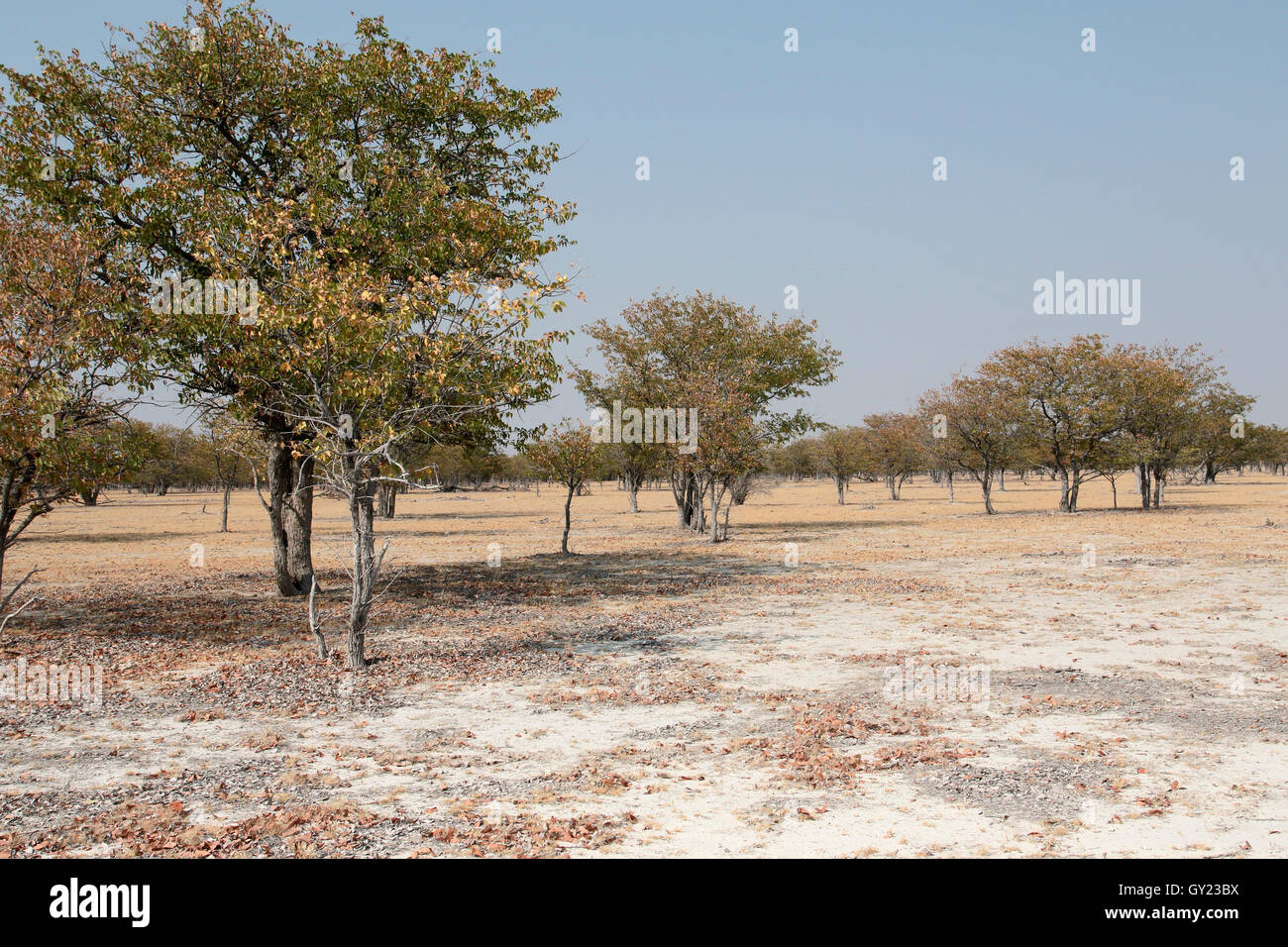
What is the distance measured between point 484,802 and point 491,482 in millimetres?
136385

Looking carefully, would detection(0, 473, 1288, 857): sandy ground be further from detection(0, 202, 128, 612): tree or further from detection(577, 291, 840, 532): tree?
detection(577, 291, 840, 532): tree

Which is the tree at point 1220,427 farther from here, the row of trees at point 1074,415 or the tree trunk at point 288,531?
the tree trunk at point 288,531

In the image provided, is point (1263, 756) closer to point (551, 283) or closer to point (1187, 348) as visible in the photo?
point (551, 283)

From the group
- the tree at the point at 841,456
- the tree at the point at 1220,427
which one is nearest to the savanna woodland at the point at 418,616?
the tree at the point at 1220,427

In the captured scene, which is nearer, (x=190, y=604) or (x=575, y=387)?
(x=190, y=604)

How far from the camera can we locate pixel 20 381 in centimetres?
1156

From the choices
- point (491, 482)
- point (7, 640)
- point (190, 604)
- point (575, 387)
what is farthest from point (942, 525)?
point (491, 482)

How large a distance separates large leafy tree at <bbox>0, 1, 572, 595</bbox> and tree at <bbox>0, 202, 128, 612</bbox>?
1632mm

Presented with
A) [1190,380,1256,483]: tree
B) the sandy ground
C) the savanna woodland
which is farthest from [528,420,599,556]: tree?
[1190,380,1256,483]: tree

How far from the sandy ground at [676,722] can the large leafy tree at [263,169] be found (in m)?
4.61

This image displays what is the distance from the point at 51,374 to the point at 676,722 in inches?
389

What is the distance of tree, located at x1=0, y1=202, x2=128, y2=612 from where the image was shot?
11.5m

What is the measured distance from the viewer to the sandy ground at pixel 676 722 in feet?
20.4

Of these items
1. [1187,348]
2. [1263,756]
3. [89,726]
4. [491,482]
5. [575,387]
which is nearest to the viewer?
[1263,756]
